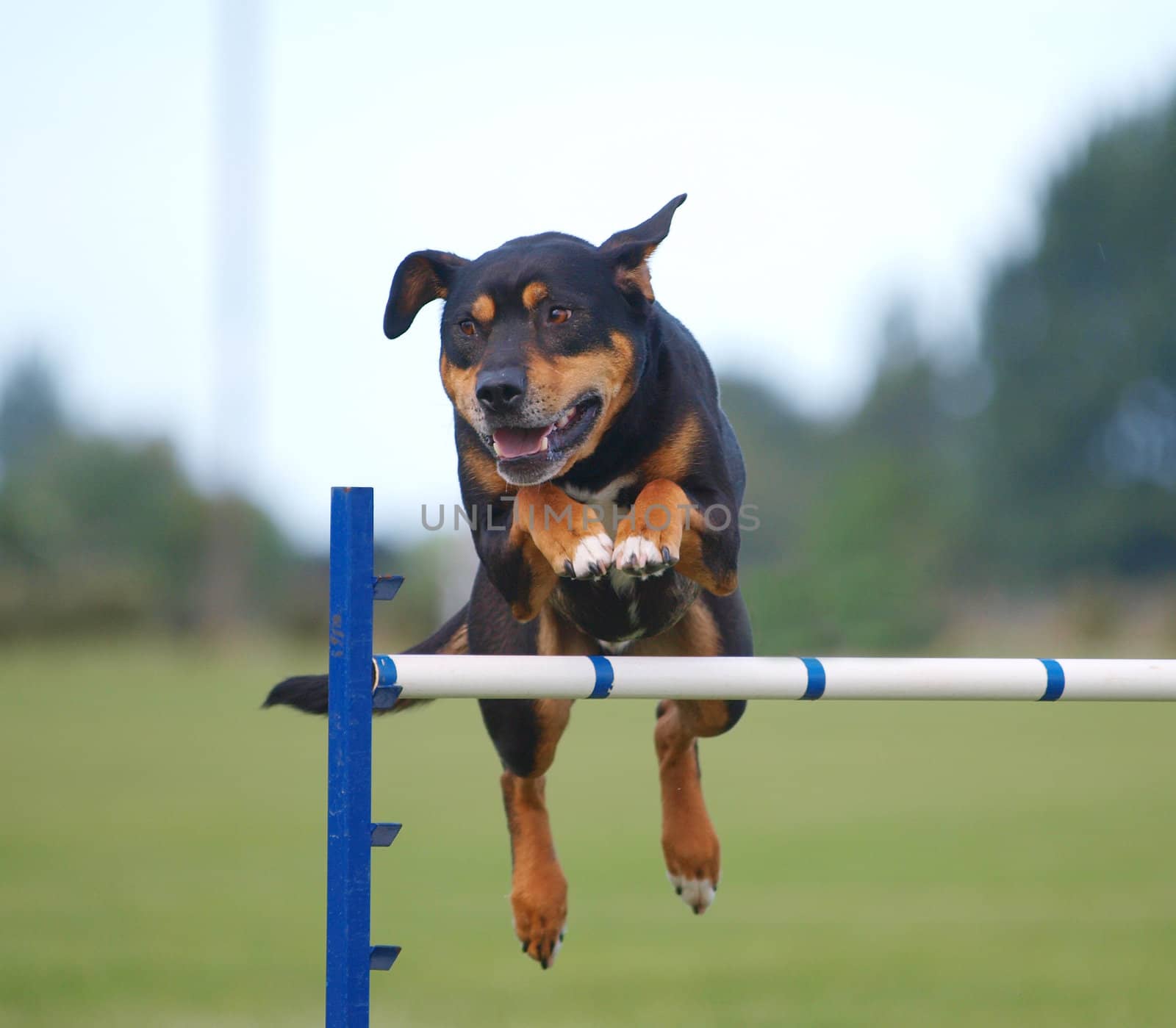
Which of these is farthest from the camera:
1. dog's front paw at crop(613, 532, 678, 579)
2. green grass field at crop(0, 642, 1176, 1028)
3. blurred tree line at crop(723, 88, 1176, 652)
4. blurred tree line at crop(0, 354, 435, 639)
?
blurred tree line at crop(723, 88, 1176, 652)

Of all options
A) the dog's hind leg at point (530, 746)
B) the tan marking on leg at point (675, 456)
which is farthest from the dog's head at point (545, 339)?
the dog's hind leg at point (530, 746)

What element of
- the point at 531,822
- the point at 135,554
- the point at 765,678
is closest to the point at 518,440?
the point at 765,678

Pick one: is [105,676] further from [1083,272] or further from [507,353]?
[1083,272]

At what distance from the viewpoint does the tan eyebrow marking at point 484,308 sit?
304cm

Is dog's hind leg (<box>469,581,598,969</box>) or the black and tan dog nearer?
the black and tan dog

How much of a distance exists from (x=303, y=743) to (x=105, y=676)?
25.7 feet

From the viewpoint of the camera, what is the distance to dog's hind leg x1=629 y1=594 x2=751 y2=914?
3.63 meters

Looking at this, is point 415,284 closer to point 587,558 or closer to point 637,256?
point 637,256

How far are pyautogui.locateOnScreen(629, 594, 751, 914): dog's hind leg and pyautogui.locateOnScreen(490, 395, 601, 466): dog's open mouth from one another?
2.65 ft

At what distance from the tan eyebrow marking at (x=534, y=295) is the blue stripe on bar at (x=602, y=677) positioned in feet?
2.55

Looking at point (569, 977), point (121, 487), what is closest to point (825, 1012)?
point (569, 977)

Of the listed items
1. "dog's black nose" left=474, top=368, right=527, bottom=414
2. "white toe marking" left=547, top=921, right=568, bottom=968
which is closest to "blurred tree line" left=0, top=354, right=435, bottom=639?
"white toe marking" left=547, top=921, right=568, bottom=968

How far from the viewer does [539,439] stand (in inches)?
117

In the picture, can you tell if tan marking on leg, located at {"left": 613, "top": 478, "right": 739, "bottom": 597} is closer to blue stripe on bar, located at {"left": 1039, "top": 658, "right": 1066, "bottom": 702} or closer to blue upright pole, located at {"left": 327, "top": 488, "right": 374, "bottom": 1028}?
blue upright pole, located at {"left": 327, "top": 488, "right": 374, "bottom": 1028}
